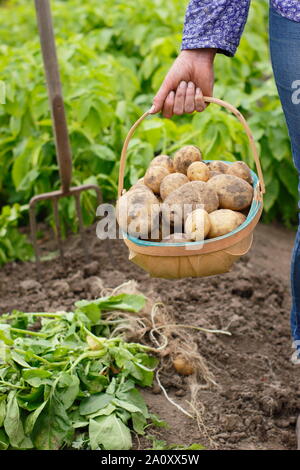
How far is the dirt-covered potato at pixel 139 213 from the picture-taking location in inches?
76.4

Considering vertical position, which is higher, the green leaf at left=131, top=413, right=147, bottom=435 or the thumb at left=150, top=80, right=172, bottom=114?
the thumb at left=150, top=80, right=172, bottom=114

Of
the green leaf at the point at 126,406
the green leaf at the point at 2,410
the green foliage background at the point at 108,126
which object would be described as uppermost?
the green foliage background at the point at 108,126

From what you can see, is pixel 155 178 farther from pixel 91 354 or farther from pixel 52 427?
pixel 52 427

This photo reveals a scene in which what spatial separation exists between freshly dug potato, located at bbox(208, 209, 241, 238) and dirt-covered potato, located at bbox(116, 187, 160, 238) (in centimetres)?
15

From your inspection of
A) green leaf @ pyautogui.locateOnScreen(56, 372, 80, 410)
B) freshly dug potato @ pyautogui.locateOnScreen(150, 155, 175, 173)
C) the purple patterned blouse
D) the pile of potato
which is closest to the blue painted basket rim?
the pile of potato

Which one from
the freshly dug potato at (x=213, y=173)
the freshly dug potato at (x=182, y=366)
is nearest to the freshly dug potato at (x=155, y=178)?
the freshly dug potato at (x=213, y=173)

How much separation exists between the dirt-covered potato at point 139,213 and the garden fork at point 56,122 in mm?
1391

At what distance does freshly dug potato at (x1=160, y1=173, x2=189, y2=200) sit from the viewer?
6.75 ft

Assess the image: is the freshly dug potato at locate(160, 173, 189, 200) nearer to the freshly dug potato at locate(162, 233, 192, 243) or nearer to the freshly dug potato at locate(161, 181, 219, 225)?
the freshly dug potato at locate(161, 181, 219, 225)

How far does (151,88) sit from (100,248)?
1.40 m

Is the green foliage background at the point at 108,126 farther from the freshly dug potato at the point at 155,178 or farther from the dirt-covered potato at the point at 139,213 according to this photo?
the dirt-covered potato at the point at 139,213

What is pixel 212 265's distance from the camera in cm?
194
